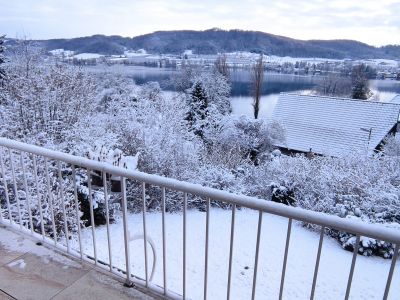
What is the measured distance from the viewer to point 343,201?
8.17m

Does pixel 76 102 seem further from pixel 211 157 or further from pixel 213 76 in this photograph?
pixel 213 76

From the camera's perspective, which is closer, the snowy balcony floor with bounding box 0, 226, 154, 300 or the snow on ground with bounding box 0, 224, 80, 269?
the snowy balcony floor with bounding box 0, 226, 154, 300

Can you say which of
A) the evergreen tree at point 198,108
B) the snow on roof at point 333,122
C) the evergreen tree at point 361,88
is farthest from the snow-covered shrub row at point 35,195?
the evergreen tree at point 361,88

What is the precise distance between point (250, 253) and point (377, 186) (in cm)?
377

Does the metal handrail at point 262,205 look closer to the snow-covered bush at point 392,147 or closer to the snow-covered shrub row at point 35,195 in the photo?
the snow-covered shrub row at point 35,195

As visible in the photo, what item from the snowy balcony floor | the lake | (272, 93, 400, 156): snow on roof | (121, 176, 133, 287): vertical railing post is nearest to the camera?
(121, 176, 133, 287): vertical railing post

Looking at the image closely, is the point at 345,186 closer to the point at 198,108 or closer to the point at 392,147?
the point at 392,147

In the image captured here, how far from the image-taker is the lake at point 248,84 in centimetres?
3328

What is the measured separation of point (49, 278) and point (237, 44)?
1859 inches

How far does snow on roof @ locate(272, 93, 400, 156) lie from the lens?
714 inches

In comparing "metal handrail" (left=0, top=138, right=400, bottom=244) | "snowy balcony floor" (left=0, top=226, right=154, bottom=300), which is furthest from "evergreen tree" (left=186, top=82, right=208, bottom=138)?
"metal handrail" (left=0, top=138, right=400, bottom=244)

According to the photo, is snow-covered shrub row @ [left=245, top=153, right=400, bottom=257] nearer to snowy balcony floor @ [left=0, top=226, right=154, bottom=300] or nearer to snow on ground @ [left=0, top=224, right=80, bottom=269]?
snowy balcony floor @ [left=0, top=226, right=154, bottom=300]

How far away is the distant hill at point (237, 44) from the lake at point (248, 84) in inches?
135

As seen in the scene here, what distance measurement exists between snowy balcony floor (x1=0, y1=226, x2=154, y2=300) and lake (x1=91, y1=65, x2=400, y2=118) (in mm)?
25510
